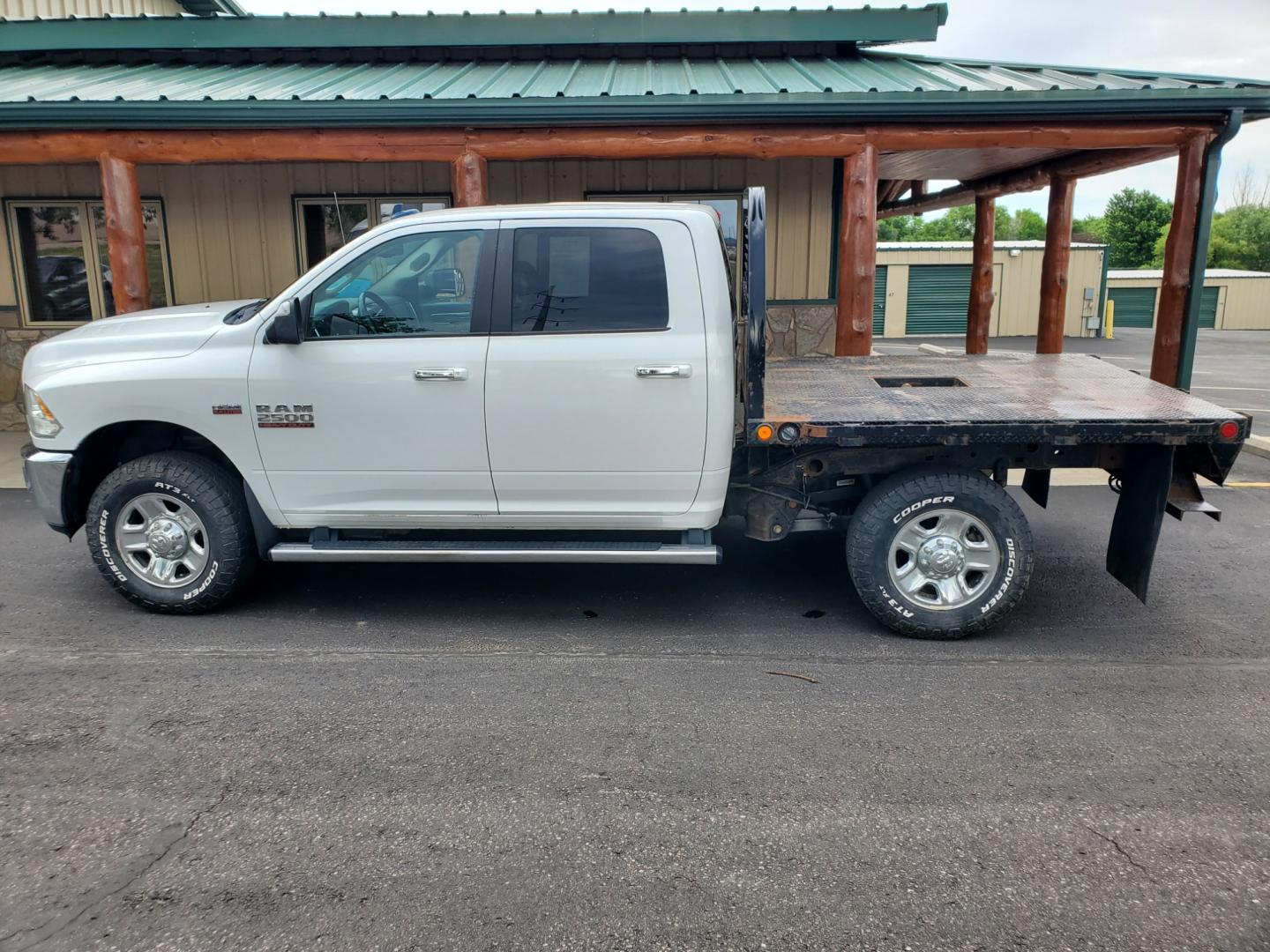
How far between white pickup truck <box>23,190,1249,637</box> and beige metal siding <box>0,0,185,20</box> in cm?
1028

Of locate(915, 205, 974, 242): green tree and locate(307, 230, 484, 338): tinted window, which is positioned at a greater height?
locate(915, 205, 974, 242): green tree

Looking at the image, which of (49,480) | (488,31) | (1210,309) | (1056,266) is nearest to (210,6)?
(488,31)

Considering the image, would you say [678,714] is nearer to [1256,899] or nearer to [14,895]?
[1256,899]

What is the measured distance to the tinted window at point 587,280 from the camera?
4898mm

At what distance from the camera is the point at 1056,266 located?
11539 millimetres

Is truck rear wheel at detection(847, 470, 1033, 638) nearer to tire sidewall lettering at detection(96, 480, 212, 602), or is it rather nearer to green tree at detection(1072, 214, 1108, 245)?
tire sidewall lettering at detection(96, 480, 212, 602)

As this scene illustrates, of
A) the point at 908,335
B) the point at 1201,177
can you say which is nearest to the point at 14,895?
the point at 1201,177

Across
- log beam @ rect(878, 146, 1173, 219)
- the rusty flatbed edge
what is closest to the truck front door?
the rusty flatbed edge

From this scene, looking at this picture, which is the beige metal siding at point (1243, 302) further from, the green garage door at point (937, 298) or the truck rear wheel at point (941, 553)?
the truck rear wheel at point (941, 553)

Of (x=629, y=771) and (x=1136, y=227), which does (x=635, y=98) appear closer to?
(x=629, y=771)

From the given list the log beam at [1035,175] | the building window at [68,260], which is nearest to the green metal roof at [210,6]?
the building window at [68,260]

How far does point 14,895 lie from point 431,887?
125 centimetres

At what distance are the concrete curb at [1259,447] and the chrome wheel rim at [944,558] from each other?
6.43m

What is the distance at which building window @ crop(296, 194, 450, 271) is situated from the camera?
11.7 metres
